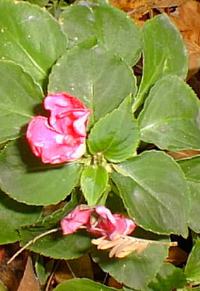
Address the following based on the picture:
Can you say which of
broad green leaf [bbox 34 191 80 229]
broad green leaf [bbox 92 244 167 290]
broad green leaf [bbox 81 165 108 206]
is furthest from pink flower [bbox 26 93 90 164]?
broad green leaf [bbox 92 244 167 290]

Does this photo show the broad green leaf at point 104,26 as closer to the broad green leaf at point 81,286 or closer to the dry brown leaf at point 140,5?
the broad green leaf at point 81,286

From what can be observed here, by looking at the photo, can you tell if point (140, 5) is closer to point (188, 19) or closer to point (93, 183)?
point (188, 19)

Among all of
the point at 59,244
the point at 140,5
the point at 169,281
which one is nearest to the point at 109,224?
the point at 59,244

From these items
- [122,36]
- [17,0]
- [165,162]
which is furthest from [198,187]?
[17,0]

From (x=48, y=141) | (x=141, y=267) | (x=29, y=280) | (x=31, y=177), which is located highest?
(x=48, y=141)

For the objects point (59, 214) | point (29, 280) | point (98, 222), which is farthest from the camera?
point (29, 280)

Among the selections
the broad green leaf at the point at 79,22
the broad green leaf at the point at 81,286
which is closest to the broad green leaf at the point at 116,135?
the broad green leaf at the point at 79,22

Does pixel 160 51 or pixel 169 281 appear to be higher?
pixel 160 51
